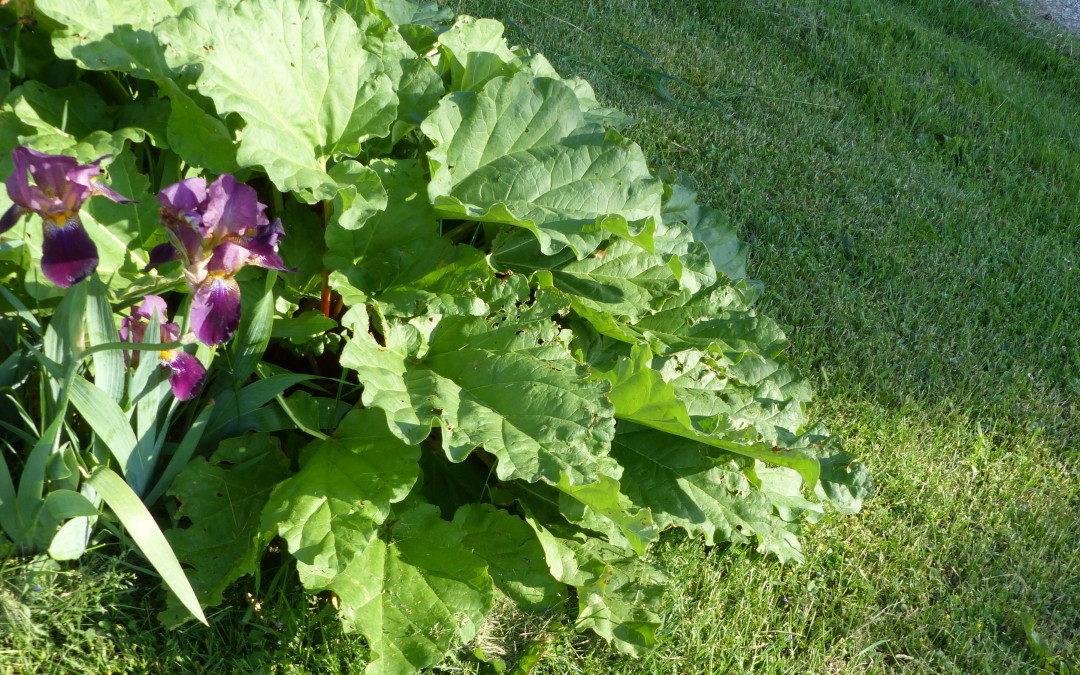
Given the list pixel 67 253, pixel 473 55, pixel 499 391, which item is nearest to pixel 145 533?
pixel 67 253

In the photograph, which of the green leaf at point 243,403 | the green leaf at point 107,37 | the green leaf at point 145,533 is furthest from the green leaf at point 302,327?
the green leaf at point 107,37

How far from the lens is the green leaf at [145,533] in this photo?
59.9 inches

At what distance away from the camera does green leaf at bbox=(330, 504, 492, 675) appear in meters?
1.75

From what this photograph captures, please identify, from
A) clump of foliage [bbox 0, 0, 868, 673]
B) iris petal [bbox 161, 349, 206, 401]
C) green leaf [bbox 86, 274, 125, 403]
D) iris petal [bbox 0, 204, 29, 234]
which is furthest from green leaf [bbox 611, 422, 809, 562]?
iris petal [bbox 0, 204, 29, 234]

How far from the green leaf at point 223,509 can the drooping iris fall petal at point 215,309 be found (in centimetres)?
39

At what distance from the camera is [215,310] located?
1544 mm

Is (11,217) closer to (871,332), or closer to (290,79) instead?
(290,79)

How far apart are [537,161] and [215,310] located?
0.88 meters

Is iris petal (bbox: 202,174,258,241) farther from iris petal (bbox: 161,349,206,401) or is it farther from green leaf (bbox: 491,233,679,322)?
green leaf (bbox: 491,233,679,322)

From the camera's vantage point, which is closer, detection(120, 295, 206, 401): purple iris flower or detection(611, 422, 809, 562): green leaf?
detection(120, 295, 206, 401): purple iris flower

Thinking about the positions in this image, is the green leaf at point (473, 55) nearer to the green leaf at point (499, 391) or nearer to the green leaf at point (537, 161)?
the green leaf at point (537, 161)

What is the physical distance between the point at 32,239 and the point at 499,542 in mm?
1170

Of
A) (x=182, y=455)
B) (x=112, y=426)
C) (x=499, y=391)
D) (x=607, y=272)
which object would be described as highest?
(x=607, y=272)

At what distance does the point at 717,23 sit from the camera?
500cm
